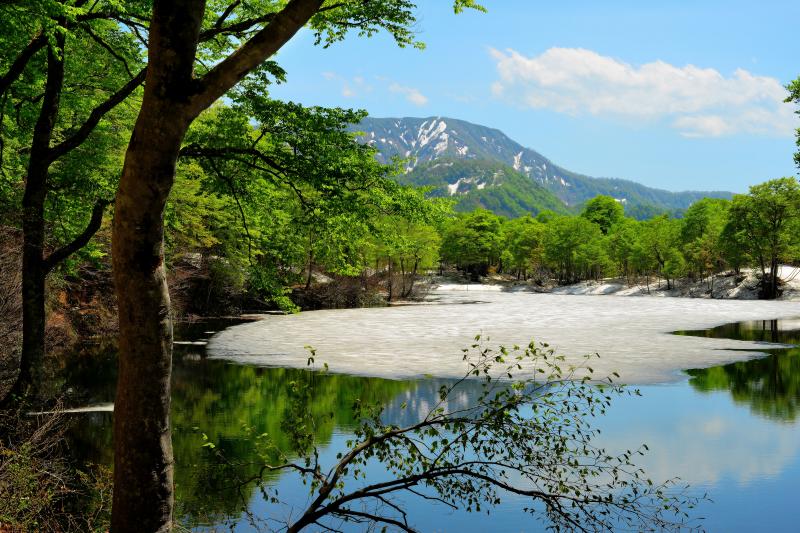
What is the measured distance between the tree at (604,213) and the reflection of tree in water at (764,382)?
365 ft

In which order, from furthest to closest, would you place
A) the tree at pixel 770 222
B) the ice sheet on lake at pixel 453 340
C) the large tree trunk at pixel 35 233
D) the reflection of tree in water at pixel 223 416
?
1. the tree at pixel 770 222
2. the ice sheet on lake at pixel 453 340
3. the large tree trunk at pixel 35 233
4. the reflection of tree in water at pixel 223 416

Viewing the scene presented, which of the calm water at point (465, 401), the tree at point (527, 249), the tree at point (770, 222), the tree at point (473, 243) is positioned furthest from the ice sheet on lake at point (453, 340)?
the tree at point (473, 243)

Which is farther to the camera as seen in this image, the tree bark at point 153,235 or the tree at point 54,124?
the tree at point 54,124

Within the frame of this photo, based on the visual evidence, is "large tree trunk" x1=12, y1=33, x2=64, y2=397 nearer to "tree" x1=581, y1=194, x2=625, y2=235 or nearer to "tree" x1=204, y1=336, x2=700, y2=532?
"tree" x1=204, y1=336, x2=700, y2=532

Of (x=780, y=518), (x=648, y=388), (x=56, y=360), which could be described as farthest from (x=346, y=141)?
(x=56, y=360)

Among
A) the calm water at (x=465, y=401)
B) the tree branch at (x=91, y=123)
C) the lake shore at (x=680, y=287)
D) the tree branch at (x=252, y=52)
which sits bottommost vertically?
the calm water at (x=465, y=401)

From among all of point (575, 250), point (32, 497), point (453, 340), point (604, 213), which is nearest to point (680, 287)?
point (575, 250)

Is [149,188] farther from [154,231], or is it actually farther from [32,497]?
[32,497]

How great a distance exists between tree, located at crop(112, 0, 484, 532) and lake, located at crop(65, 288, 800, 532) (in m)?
0.92

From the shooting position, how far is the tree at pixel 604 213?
136m

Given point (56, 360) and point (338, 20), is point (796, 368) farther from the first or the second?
point (56, 360)

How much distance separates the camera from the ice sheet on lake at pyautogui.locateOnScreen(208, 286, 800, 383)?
942 inches

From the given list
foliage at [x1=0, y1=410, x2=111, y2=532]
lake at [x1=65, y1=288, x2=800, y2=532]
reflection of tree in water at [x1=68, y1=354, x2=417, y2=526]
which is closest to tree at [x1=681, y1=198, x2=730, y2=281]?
lake at [x1=65, y1=288, x2=800, y2=532]

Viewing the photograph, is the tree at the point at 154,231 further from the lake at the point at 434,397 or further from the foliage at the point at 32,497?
the foliage at the point at 32,497
